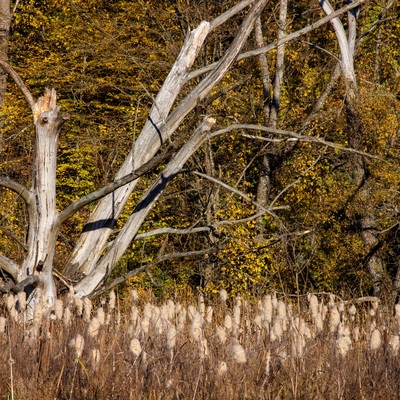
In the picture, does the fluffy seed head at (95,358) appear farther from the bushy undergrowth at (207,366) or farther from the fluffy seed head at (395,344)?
the fluffy seed head at (395,344)

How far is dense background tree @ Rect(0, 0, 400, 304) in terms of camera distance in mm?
14781

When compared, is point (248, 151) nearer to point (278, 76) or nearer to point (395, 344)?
point (278, 76)

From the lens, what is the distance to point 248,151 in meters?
16.7

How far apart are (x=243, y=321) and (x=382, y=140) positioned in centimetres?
936

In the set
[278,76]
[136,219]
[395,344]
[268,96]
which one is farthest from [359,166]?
[395,344]

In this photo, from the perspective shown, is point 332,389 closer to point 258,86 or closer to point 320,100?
point 320,100

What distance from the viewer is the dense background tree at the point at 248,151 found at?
48.5 ft

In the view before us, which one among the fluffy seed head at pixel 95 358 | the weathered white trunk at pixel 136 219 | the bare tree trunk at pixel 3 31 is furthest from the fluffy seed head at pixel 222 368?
the bare tree trunk at pixel 3 31

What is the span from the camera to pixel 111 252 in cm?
852

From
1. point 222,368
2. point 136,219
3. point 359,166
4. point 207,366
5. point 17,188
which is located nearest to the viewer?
point 222,368

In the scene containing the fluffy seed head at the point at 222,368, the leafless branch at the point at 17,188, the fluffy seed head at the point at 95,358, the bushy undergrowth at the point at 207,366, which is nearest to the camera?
the fluffy seed head at the point at 222,368

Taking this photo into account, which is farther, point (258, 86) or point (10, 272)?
point (258, 86)

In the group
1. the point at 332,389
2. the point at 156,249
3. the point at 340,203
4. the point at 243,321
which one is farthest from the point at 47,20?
the point at 332,389

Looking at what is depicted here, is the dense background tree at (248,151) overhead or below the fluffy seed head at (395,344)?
overhead
